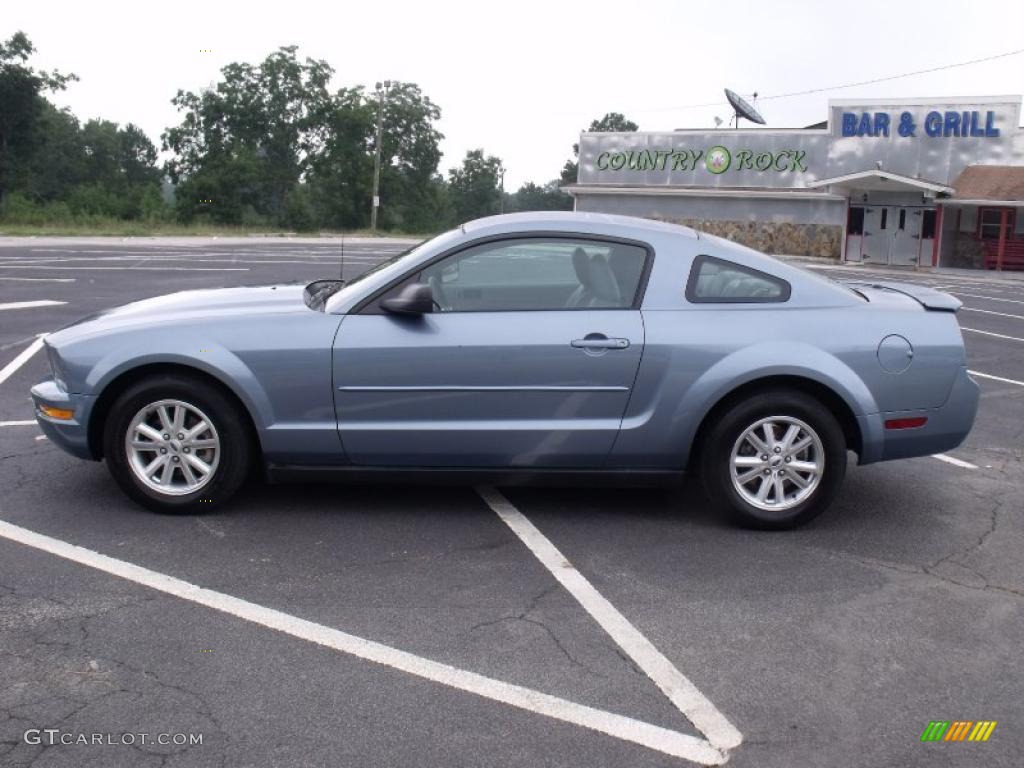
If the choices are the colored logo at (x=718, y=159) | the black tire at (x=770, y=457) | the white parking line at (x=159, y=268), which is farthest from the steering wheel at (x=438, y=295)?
the colored logo at (x=718, y=159)

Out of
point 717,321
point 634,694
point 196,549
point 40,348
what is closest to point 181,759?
point 634,694

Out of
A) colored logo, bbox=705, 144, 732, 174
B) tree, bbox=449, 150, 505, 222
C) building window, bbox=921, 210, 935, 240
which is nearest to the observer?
building window, bbox=921, 210, 935, 240

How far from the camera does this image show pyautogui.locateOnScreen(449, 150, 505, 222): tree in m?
96.2

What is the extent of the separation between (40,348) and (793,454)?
7805mm

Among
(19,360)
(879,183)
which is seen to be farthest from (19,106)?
(19,360)

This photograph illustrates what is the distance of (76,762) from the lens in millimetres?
3160

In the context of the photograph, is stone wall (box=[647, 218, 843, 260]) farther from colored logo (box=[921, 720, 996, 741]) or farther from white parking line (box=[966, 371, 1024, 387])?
colored logo (box=[921, 720, 996, 741])

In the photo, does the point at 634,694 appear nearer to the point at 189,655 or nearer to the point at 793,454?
the point at 189,655

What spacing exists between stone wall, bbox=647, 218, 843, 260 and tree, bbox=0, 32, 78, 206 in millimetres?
36675

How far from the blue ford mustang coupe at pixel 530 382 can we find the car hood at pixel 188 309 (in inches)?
1.5

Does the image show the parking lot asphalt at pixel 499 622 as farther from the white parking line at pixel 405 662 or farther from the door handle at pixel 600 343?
the door handle at pixel 600 343

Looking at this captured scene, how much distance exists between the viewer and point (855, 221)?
133 ft

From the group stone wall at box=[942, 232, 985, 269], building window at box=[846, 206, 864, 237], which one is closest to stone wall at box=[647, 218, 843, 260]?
building window at box=[846, 206, 864, 237]

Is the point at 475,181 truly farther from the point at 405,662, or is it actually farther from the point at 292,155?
the point at 405,662
